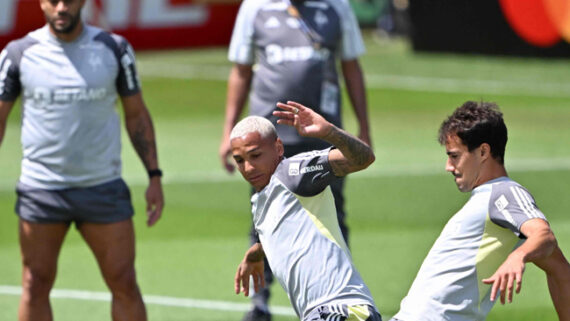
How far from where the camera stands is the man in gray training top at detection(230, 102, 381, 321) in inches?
Answer: 249

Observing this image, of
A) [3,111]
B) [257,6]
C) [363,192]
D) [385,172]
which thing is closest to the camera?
[3,111]

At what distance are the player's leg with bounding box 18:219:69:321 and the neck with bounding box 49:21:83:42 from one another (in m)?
1.21

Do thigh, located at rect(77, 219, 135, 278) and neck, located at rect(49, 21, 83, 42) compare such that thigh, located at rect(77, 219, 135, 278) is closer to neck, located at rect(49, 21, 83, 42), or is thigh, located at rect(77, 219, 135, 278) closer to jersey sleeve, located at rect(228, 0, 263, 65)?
neck, located at rect(49, 21, 83, 42)

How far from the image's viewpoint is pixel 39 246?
8391 millimetres

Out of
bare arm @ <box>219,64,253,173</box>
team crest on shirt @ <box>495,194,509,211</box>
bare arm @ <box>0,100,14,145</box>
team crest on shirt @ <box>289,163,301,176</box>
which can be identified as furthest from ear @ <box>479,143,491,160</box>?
bare arm @ <box>219,64,253,173</box>

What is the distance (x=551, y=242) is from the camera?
19.4 ft

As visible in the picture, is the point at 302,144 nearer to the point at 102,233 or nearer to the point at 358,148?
the point at 102,233

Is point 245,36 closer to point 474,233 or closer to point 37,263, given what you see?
point 37,263

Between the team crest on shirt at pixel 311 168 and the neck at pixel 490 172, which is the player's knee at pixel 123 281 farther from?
the neck at pixel 490 172

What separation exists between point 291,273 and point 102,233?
2.36m

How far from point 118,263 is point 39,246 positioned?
522 mm

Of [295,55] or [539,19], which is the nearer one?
[295,55]

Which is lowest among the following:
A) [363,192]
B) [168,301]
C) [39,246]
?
[363,192]

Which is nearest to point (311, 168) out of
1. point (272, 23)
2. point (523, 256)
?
point (523, 256)
